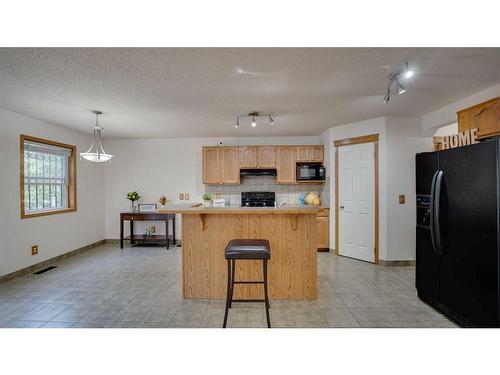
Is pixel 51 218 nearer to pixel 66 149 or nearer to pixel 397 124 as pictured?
pixel 66 149

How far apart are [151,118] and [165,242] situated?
2.66 meters

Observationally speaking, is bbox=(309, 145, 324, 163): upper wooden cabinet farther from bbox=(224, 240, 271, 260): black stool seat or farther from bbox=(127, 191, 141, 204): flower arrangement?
bbox=(127, 191, 141, 204): flower arrangement

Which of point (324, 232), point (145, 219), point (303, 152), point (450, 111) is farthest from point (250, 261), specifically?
point (450, 111)

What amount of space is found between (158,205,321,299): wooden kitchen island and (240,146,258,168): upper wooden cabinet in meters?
2.42

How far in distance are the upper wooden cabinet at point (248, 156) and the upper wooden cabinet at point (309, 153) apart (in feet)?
2.78

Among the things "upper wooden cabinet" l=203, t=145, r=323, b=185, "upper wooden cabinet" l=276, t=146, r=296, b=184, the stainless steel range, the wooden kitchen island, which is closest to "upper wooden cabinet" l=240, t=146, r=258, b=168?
"upper wooden cabinet" l=203, t=145, r=323, b=185

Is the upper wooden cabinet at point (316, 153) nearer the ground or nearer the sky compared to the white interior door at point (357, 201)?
nearer the sky

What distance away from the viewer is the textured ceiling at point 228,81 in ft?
6.30

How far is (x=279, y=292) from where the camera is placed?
8.68 ft

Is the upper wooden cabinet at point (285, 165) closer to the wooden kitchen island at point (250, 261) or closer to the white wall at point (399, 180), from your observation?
the white wall at point (399, 180)

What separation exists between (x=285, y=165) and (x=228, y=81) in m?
2.77

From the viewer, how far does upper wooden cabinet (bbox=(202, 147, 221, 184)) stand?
497 centimetres

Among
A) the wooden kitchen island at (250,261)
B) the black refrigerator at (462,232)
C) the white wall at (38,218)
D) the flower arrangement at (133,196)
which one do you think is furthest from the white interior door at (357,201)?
the white wall at (38,218)

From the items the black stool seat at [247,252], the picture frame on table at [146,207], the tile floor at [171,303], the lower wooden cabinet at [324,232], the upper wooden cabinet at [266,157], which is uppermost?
the upper wooden cabinet at [266,157]
